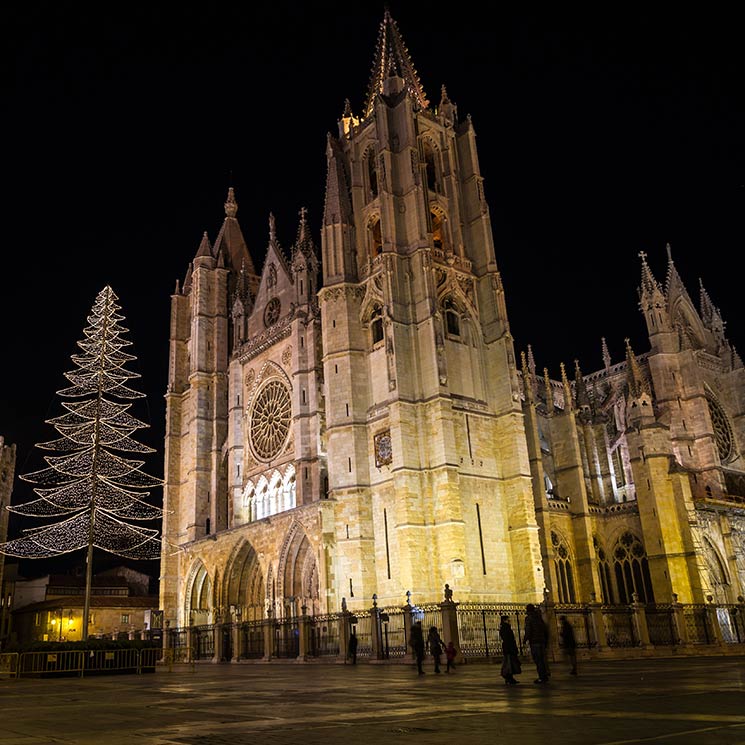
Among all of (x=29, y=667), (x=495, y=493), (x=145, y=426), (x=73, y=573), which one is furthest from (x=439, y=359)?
(x=73, y=573)

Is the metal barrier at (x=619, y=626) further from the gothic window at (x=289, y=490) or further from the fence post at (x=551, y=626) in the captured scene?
the gothic window at (x=289, y=490)

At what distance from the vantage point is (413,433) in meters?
31.6

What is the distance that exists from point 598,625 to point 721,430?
24.2m

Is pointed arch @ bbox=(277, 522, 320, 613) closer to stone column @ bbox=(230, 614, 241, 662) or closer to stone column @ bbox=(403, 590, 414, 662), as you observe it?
stone column @ bbox=(230, 614, 241, 662)

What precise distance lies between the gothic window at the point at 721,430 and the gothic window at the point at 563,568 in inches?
525

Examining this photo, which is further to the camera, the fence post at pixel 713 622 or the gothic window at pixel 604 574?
the gothic window at pixel 604 574

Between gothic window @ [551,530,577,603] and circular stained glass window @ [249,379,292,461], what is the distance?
47.9 feet

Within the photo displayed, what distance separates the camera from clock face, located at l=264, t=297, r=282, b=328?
42500 millimetres

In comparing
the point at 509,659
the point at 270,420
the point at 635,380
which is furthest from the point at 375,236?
the point at 509,659

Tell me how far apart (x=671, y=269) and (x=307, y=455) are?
28549mm

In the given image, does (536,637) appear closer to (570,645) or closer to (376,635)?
(570,645)

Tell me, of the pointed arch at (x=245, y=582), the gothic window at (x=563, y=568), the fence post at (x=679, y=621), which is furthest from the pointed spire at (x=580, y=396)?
the pointed arch at (x=245, y=582)

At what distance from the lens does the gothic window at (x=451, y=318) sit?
114 feet

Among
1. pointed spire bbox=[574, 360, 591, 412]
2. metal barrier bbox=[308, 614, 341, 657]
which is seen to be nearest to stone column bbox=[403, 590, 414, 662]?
metal barrier bbox=[308, 614, 341, 657]
